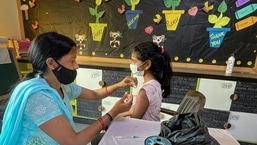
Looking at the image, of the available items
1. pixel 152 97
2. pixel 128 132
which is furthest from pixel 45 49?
pixel 152 97

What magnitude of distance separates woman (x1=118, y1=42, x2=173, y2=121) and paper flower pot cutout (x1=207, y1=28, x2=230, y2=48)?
965 millimetres

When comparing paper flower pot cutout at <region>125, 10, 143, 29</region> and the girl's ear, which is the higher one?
paper flower pot cutout at <region>125, 10, 143, 29</region>

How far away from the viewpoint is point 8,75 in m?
2.13

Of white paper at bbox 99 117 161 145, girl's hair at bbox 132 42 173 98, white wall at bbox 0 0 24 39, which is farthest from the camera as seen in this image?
white wall at bbox 0 0 24 39

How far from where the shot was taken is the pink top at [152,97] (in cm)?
133

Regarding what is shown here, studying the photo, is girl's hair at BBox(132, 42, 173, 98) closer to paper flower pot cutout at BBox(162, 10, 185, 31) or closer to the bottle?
paper flower pot cutout at BBox(162, 10, 185, 31)

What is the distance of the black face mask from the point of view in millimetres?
1050

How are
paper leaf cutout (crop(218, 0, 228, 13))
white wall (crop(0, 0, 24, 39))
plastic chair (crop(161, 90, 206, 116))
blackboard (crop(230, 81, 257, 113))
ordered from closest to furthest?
1. plastic chair (crop(161, 90, 206, 116))
2. blackboard (crop(230, 81, 257, 113))
3. paper leaf cutout (crop(218, 0, 228, 13))
4. white wall (crop(0, 0, 24, 39))

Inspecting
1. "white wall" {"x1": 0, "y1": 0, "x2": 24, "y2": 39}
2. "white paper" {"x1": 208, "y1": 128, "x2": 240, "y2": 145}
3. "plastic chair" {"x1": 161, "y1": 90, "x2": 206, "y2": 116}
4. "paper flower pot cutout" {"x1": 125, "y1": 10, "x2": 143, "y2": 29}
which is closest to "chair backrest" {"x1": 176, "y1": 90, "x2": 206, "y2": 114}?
→ "plastic chair" {"x1": 161, "y1": 90, "x2": 206, "y2": 116}

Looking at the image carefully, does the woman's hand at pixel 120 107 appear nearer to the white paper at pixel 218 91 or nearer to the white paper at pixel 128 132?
the white paper at pixel 128 132

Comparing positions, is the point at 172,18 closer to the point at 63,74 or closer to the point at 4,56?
the point at 63,74

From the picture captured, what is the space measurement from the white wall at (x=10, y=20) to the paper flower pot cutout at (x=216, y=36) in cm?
268

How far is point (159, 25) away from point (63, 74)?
154 centimetres

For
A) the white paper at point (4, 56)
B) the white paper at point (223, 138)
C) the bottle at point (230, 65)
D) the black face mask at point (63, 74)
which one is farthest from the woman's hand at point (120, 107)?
the white paper at point (4, 56)
